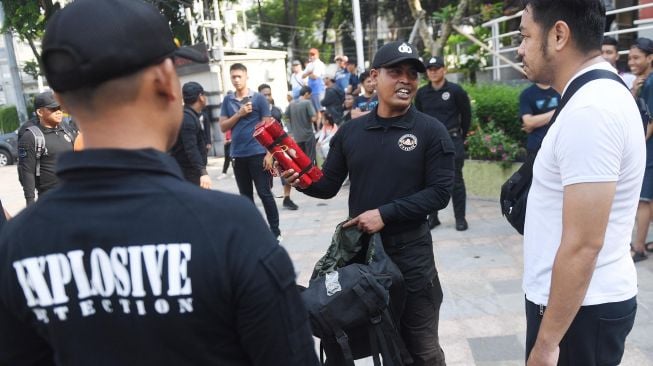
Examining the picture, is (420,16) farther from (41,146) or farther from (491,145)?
(41,146)

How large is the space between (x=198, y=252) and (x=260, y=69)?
17693mm

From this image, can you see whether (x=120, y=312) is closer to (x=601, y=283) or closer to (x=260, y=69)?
(x=601, y=283)

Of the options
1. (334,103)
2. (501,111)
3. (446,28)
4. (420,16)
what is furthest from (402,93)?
(446,28)

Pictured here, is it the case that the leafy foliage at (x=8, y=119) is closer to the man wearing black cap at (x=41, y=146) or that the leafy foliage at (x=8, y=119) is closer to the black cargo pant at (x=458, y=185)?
the man wearing black cap at (x=41, y=146)

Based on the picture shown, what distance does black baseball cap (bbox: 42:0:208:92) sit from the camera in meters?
0.98

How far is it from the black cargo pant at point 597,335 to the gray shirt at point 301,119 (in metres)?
7.53

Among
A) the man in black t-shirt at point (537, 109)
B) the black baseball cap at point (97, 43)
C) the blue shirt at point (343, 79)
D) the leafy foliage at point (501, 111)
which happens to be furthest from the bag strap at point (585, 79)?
the blue shirt at point (343, 79)

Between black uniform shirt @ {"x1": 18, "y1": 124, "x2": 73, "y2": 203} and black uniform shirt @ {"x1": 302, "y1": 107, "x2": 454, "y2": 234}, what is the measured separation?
3.41 metres

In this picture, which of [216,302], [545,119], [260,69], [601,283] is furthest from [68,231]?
[260,69]

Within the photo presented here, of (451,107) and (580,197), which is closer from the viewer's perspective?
(580,197)

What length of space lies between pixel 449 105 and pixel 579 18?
437 cm

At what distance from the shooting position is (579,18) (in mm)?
1649

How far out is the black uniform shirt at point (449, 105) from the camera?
5980mm

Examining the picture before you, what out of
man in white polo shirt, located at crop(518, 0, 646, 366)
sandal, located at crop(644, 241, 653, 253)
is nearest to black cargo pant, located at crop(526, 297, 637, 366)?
man in white polo shirt, located at crop(518, 0, 646, 366)
